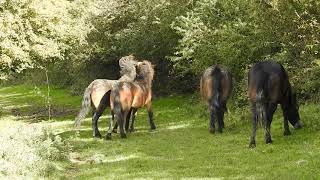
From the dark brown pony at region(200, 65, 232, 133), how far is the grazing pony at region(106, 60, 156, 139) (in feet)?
8.11

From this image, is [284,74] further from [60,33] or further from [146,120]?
[60,33]

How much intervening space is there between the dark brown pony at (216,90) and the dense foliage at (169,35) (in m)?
2.00

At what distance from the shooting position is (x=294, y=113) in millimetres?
14586

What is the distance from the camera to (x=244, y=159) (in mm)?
11398

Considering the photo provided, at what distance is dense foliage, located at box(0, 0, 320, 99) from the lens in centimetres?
1547

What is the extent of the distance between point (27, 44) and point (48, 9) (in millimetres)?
1937

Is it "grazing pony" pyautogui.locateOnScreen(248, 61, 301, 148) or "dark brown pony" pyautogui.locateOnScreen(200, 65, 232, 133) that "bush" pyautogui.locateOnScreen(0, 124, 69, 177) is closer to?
"dark brown pony" pyautogui.locateOnScreen(200, 65, 232, 133)

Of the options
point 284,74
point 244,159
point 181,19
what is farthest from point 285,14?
point 181,19

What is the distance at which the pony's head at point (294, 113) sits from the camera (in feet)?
47.4

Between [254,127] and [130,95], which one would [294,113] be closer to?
[254,127]

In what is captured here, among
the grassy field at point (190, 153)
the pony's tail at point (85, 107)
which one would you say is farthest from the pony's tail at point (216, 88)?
the pony's tail at point (85, 107)

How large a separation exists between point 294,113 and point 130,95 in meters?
5.35

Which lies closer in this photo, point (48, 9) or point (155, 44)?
point (48, 9)

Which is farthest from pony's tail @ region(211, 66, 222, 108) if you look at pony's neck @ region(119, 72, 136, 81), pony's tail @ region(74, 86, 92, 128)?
pony's tail @ region(74, 86, 92, 128)
